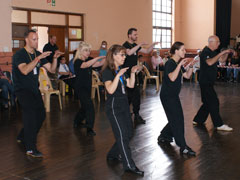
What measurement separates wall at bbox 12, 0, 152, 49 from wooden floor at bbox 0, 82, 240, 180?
5497 mm

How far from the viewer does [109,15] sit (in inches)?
507

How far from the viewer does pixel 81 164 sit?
4.12 metres

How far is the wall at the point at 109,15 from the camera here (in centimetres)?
1140

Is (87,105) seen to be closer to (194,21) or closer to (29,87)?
(29,87)

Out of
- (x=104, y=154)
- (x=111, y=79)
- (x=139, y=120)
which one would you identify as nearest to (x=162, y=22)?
(x=139, y=120)

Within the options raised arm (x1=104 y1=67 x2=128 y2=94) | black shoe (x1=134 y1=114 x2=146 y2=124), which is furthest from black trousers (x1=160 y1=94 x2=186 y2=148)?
black shoe (x1=134 y1=114 x2=146 y2=124)

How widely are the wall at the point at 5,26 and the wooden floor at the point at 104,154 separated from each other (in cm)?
342

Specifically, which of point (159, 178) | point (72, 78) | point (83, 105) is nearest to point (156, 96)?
point (72, 78)

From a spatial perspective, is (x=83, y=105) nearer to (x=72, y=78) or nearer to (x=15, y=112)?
(x=15, y=112)

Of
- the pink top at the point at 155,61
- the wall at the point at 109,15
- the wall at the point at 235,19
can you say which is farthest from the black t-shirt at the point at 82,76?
the wall at the point at 235,19

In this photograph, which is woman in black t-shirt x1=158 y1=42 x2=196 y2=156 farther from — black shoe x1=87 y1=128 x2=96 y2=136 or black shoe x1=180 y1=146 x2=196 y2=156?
black shoe x1=87 y1=128 x2=96 y2=136

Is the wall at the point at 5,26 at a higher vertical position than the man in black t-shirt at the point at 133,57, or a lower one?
higher

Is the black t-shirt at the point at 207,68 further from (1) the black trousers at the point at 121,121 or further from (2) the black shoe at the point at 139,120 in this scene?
(1) the black trousers at the point at 121,121

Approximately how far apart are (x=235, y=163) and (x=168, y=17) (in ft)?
43.4
